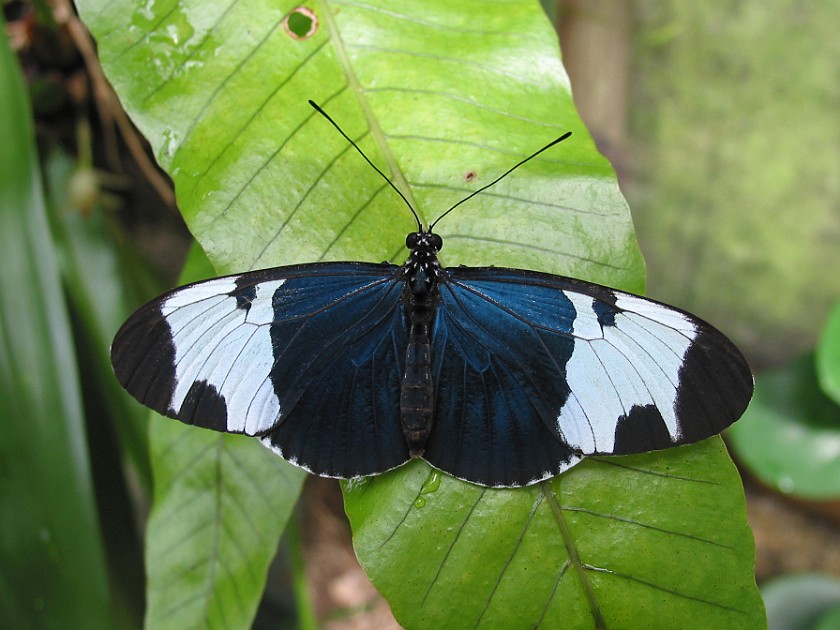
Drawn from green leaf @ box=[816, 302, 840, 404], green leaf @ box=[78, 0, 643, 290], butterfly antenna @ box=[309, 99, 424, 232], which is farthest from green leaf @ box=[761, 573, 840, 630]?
butterfly antenna @ box=[309, 99, 424, 232]

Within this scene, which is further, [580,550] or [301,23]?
[301,23]

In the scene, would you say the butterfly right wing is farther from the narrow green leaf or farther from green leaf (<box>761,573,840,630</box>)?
green leaf (<box>761,573,840,630</box>)

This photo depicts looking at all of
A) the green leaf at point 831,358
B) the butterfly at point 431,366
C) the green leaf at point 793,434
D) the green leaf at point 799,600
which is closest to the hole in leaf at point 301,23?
the butterfly at point 431,366

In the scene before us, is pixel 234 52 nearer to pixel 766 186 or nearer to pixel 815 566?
pixel 766 186

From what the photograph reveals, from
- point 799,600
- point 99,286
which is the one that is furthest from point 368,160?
point 799,600

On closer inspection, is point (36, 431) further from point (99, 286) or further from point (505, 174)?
point (505, 174)

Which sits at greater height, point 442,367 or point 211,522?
point 442,367
